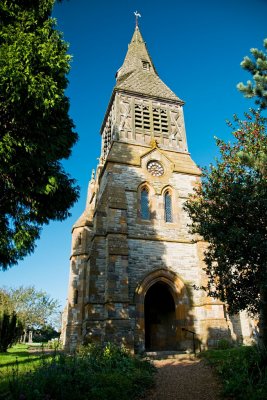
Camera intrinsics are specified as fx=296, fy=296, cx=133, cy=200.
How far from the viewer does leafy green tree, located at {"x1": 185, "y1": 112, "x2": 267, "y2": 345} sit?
898cm

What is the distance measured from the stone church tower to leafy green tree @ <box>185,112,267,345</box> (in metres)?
4.94

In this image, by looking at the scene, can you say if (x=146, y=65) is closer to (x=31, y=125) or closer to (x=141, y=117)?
(x=141, y=117)

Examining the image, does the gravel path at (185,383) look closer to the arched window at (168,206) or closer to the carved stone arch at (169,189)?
the arched window at (168,206)

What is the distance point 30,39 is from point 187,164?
1325 cm

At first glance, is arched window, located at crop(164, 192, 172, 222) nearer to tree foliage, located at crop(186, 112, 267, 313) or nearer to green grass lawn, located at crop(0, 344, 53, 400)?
tree foliage, located at crop(186, 112, 267, 313)

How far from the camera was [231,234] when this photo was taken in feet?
29.9

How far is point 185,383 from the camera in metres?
8.50

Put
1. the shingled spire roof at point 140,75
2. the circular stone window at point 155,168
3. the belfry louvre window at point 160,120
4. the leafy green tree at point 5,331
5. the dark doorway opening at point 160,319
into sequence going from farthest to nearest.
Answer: the shingled spire roof at point 140,75
the belfry louvre window at point 160,120
the leafy green tree at point 5,331
the circular stone window at point 155,168
the dark doorway opening at point 160,319

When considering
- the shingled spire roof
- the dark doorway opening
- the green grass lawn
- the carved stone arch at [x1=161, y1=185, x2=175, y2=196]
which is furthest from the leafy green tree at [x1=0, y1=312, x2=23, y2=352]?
the shingled spire roof

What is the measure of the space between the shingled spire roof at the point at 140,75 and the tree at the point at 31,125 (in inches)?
505

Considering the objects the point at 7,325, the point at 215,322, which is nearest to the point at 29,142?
the point at 215,322

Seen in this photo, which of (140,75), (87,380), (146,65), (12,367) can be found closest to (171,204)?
(12,367)

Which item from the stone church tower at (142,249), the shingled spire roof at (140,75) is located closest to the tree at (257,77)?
the stone church tower at (142,249)

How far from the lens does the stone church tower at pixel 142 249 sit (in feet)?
46.5
